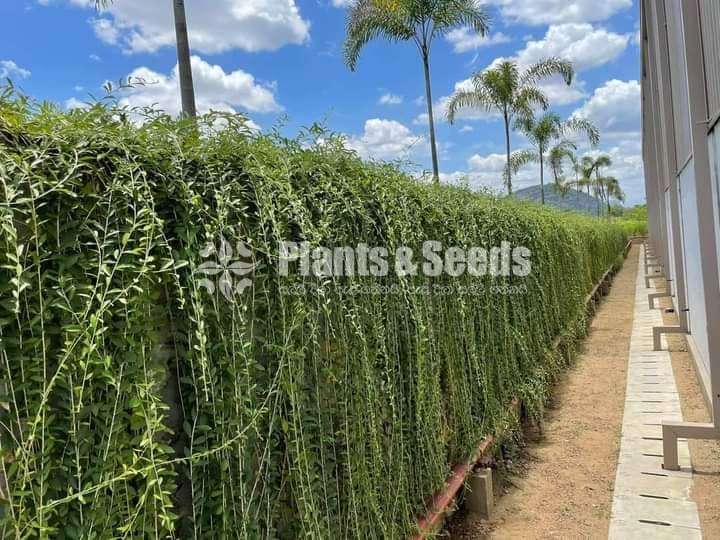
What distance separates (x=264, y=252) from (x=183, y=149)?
1.22 feet

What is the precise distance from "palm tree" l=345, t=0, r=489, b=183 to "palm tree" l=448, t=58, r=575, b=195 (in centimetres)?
426

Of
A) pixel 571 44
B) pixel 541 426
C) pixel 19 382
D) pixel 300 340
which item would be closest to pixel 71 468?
pixel 19 382

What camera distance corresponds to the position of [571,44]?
620 inches

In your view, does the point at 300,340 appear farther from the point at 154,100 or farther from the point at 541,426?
the point at 541,426

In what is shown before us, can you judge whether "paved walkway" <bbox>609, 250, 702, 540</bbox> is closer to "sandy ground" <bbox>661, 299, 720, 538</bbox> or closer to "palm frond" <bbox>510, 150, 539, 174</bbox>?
"sandy ground" <bbox>661, 299, 720, 538</bbox>

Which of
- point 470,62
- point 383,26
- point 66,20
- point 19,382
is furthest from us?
point 470,62

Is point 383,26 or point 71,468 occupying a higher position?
point 383,26

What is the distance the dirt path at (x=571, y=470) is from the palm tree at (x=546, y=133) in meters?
14.5

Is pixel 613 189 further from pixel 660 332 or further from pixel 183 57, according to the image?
pixel 183 57

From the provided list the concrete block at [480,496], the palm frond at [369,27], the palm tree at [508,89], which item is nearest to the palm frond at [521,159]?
the palm tree at [508,89]

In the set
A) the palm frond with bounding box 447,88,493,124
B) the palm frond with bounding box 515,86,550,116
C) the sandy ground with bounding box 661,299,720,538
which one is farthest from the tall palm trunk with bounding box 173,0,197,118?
the palm frond with bounding box 515,86,550,116

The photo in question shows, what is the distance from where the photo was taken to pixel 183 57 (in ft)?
17.2

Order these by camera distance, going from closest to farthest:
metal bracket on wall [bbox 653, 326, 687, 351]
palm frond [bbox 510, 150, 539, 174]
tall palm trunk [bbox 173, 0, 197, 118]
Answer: tall palm trunk [bbox 173, 0, 197, 118], metal bracket on wall [bbox 653, 326, 687, 351], palm frond [bbox 510, 150, 539, 174]

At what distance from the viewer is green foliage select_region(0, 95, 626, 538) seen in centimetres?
96
